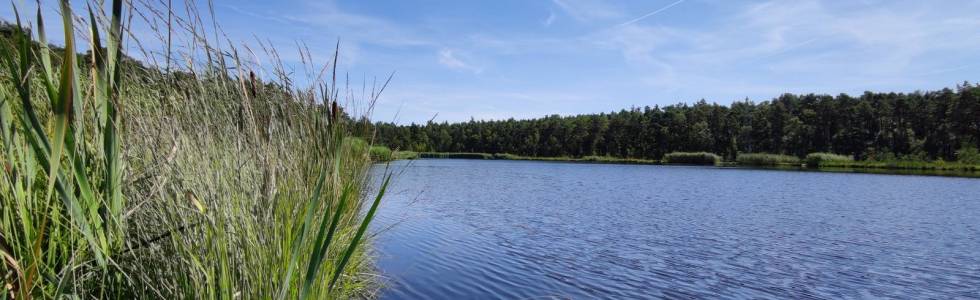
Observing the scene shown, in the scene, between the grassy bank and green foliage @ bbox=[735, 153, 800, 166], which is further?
the grassy bank

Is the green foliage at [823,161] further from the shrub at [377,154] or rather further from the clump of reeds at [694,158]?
the shrub at [377,154]

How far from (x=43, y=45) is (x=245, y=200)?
3.16 ft

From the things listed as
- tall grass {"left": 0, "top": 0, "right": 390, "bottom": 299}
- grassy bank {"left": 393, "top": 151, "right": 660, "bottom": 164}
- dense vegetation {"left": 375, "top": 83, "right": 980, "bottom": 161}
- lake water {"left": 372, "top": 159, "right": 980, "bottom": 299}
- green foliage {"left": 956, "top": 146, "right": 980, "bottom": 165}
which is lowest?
lake water {"left": 372, "top": 159, "right": 980, "bottom": 299}

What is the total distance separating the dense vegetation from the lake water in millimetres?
66637

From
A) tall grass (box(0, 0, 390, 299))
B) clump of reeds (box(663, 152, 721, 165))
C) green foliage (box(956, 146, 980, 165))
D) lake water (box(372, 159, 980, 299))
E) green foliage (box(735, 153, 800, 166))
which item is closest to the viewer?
tall grass (box(0, 0, 390, 299))

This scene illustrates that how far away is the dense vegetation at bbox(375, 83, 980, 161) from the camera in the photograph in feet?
A: 258

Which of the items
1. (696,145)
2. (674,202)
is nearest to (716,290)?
(674,202)

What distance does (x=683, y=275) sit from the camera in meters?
9.71

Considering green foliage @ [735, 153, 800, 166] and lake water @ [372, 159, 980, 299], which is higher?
green foliage @ [735, 153, 800, 166]

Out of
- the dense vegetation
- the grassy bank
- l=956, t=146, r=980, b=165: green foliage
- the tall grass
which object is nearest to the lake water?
the tall grass

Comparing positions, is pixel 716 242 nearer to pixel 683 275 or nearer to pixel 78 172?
pixel 683 275

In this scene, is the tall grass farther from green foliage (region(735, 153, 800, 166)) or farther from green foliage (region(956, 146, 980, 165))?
green foliage (region(735, 153, 800, 166))

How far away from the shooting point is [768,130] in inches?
3792

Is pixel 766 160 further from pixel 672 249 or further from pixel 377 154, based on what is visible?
pixel 377 154
